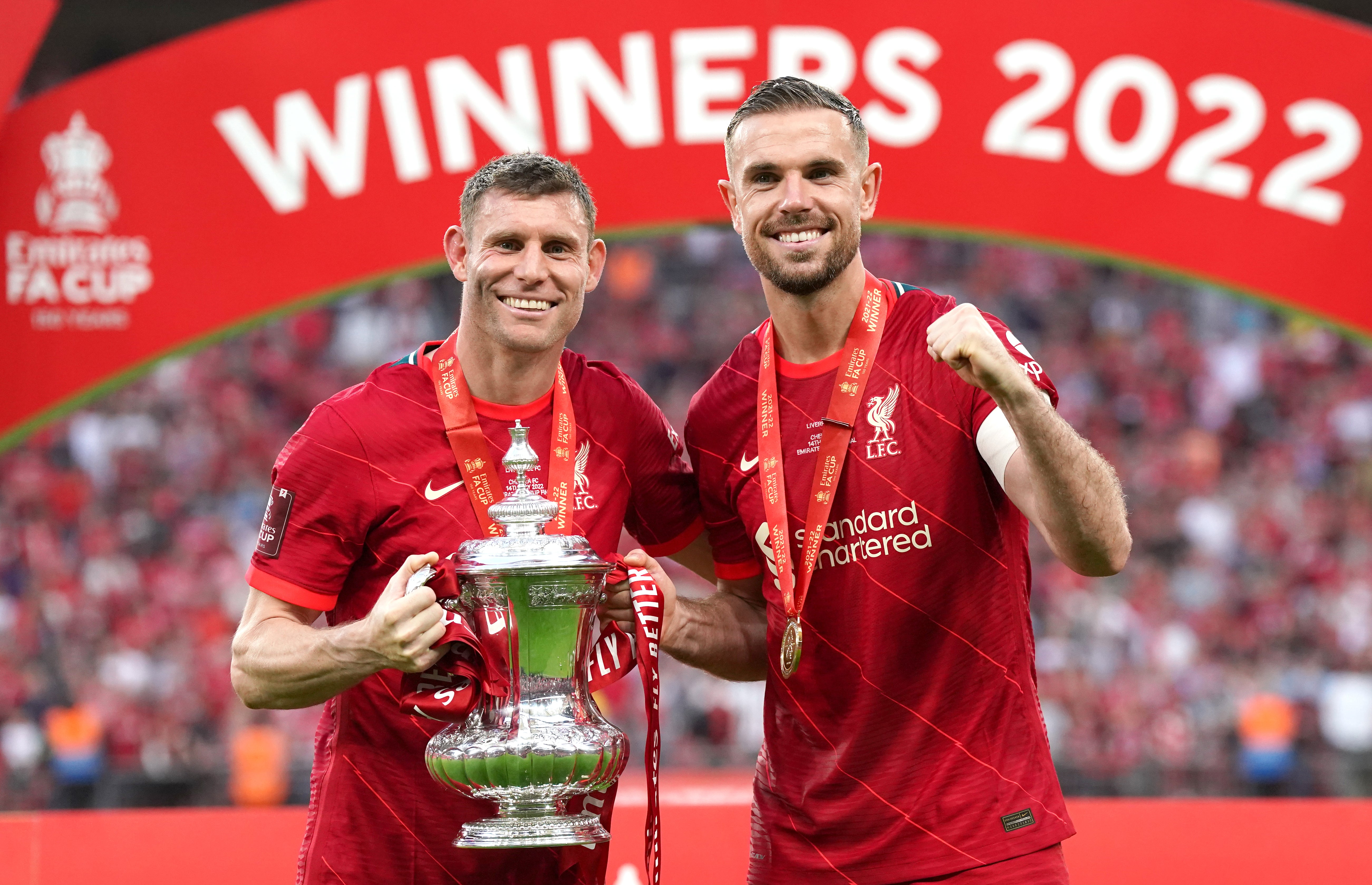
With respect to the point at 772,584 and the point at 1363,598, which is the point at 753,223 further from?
the point at 1363,598

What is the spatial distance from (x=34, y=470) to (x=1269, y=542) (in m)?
9.90

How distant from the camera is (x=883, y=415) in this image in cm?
278

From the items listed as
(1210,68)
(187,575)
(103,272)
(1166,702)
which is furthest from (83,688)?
(1210,68)

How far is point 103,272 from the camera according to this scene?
564 centimetres

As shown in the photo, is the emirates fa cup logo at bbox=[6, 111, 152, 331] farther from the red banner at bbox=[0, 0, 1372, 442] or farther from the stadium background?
the stadium background

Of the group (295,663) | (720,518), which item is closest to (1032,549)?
(720,518)

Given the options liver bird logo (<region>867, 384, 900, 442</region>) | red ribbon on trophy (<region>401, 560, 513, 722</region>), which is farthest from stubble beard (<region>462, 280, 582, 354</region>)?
liver bird logo (<region>867, 384, 900, 442</region>)

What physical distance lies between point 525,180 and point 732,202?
18.6 inches

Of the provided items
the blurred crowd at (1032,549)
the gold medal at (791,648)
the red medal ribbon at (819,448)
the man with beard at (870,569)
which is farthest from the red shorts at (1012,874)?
the blurred crowd at (1032,549)

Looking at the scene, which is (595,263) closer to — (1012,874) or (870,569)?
(870,569)

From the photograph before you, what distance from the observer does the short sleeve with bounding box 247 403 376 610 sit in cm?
272

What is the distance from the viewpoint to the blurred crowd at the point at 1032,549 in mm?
9719

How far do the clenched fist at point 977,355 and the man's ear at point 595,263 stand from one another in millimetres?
815

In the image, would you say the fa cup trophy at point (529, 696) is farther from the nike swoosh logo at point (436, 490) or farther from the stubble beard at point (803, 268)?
the stubble beard at point (803, 268)
